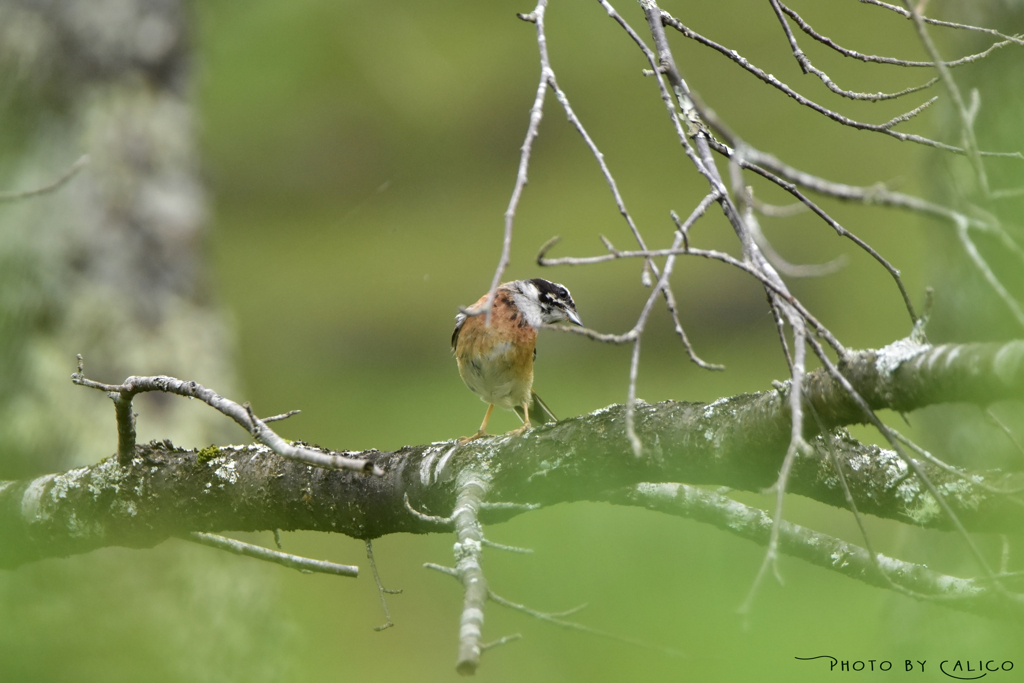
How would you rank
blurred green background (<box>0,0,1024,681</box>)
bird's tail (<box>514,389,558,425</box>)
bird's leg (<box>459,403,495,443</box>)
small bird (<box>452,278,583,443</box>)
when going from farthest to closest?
1. blurred green background (<box>0,0,1024,681</box>)
2. bird's tail (<box>514,389,558,425</box>)
3. small bird (<box>452,278,583,443</box>)
4. bird's leg (<box>459,403,495,443</box>)

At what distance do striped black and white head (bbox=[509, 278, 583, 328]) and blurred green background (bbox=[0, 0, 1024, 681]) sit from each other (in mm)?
1868

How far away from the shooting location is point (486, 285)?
9.10 m

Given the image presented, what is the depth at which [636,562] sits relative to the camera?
5816mm

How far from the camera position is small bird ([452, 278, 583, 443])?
3791 mm

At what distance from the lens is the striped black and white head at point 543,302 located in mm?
3941

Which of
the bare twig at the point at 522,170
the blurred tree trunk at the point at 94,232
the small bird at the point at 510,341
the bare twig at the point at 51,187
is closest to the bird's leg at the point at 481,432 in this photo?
the small bird at the point at 510,341

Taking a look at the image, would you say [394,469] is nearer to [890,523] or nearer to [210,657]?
[210,657]

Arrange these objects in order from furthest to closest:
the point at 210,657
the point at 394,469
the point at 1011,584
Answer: the point at 210,657 < the point at 394,469 < the point at 1011,584

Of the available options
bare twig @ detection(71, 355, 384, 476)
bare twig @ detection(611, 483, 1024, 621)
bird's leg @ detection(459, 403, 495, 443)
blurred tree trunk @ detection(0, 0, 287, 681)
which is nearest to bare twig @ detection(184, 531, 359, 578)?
bare twig @ detection(71, 355, 384, 476)

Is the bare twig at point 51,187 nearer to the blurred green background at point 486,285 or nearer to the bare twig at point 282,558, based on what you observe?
the bare twig at point 282,558

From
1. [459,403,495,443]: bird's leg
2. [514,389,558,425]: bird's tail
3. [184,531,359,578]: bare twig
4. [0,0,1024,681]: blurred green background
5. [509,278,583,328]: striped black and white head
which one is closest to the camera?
[184,531,359,578]: bare twig

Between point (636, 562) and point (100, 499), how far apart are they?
4.09 meters

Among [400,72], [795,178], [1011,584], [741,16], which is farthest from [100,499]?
[741,16]

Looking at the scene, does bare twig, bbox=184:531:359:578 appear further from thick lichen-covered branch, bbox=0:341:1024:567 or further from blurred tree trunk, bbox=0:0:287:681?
blurred tree trunk, bbox=0:0:287:681
